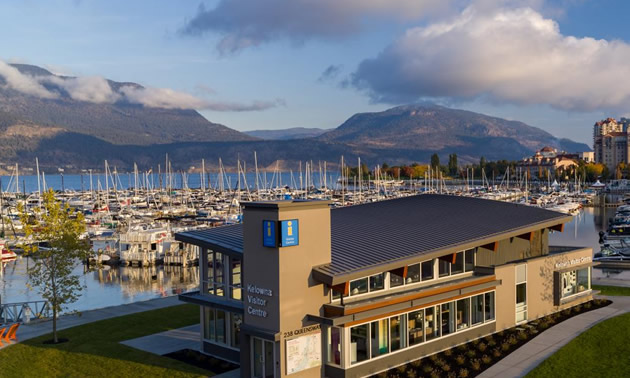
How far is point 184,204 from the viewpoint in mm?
136875

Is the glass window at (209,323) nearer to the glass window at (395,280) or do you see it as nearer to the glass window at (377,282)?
the glass window at (377,282)

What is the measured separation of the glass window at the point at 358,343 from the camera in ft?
81.2

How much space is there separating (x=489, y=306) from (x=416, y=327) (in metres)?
5.56

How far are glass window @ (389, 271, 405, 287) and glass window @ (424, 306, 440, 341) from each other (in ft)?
5.84

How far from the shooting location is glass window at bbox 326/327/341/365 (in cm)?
2450

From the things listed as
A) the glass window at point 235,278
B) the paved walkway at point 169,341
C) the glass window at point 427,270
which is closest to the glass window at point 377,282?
the glass window at point 427,270

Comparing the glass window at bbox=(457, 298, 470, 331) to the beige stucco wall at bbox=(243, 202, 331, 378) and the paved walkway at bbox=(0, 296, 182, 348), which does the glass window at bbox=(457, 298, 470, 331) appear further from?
the paved walkway at bbox=(0, 296, 182, 348)

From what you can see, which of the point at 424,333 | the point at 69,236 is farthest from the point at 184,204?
the point at 424,333

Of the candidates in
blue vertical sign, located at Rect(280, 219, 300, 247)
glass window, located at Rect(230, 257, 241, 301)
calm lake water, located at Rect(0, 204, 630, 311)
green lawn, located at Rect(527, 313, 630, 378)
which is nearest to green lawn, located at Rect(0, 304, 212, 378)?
glass window, located at Rect(230, 257, 241, 301)

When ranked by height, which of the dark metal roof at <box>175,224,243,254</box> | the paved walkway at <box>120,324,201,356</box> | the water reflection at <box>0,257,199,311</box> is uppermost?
the dark metal roof at <box>175,224,243,254</box>

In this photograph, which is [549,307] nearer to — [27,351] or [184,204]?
[27,351]

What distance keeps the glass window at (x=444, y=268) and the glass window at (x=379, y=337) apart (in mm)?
5009

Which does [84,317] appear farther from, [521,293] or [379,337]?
[521,293]

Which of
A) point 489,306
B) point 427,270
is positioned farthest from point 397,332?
point 489,306
